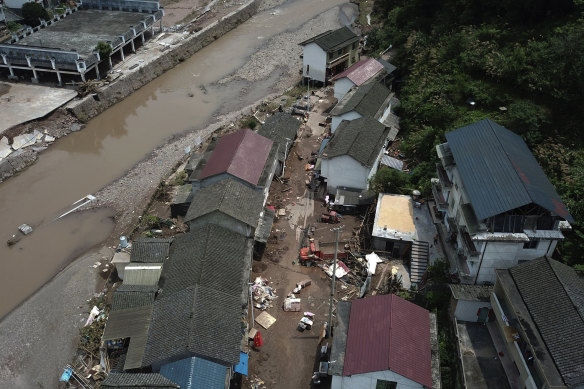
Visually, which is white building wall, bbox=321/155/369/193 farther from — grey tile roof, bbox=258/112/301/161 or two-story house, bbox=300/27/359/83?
two-story house, bbox=300/27/359/83

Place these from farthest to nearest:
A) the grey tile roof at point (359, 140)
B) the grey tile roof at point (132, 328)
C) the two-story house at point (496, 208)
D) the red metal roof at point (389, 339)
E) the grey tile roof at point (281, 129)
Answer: the grey tile roof at point (281, 129) → the grey tile roof at point (359, 140) → the grey tile roof at point (132, 328) → the two-story house at point (496, 208) → the red metal roof at point (389, 339)

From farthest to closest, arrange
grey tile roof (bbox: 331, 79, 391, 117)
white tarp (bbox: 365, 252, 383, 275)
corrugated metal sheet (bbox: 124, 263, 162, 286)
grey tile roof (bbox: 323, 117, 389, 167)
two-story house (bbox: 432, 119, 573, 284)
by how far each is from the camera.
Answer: grey tile roof (bbox: 331, 79, 391, 117)
grey tile roof (bbox: 323, 117, 389, 167)
white tarp (bbox: 365, 252, 383, 275)
corrugated metal sheet (bbox: 124, 263, 162, 286)
two-story house (bbox: 432, 119, 573, 284)

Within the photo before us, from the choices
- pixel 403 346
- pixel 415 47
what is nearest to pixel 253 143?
pixel 403 346

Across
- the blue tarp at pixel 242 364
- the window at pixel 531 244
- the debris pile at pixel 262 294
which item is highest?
the window at pixel 531 244

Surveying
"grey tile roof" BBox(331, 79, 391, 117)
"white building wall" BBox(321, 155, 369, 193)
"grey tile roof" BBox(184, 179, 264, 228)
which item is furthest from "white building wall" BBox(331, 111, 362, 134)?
"grey tile roof" BBox(184, 179, 264, 228)

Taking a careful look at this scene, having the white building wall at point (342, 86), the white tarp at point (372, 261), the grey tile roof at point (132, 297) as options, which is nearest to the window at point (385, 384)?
the white tarp at point (372, 261)

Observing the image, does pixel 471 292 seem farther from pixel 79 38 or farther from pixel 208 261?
pixel 79 38

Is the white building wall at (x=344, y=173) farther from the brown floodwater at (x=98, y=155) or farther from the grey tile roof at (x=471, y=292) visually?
the brown floodwater at (x=98, y=155)
